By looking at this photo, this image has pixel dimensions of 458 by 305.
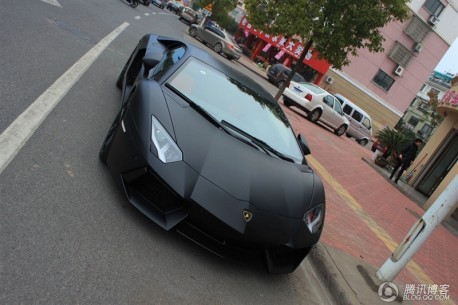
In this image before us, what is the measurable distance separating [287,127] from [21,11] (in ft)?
21.7

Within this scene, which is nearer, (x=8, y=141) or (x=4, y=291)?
(x=4, y=291)

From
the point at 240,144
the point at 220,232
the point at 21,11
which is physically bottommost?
the point at 21,11

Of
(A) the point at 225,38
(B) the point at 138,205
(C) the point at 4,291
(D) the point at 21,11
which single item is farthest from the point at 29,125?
(A) the point at 225,38

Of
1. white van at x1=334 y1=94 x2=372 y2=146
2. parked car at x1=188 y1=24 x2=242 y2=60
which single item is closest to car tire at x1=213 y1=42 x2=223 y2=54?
parked car at x1=188 y1=24 x2=242 y2=60

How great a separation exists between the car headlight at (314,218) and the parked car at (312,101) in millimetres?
15686

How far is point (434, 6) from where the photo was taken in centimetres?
4041

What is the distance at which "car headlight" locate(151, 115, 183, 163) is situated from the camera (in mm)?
3396

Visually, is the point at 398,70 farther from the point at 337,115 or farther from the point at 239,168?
the point at 239,168

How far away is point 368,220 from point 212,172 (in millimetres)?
5023

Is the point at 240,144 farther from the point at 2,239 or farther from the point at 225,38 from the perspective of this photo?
the point at 225,38

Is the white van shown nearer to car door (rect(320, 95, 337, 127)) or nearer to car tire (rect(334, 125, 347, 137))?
car tire (rect(334, 125, 347, 137))

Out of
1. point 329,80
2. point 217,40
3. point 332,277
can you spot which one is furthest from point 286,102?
point 329,80

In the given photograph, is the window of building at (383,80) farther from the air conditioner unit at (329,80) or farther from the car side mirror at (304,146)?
the car side mirror at (304,146)

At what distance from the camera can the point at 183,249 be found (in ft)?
11.6
